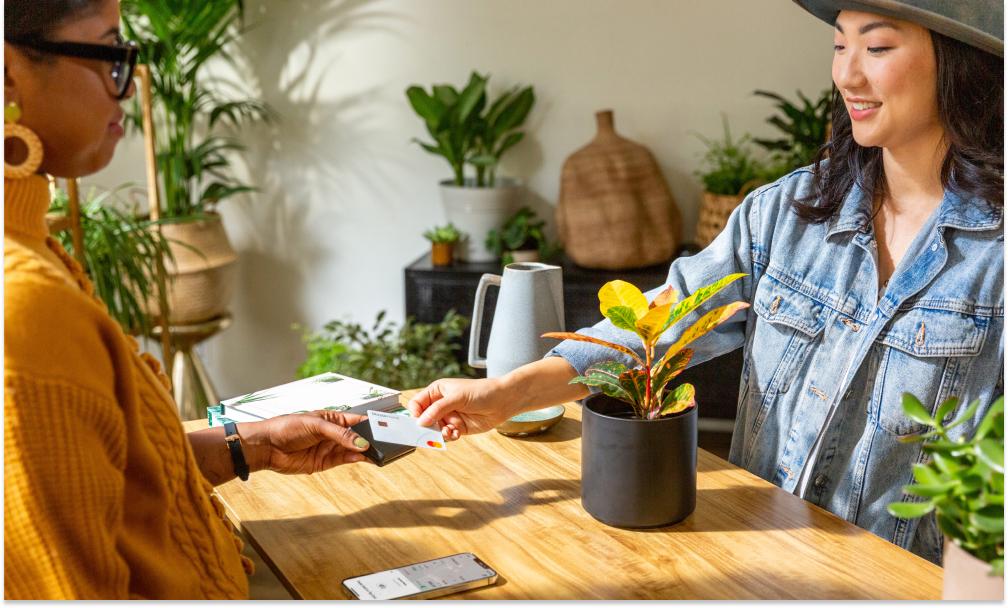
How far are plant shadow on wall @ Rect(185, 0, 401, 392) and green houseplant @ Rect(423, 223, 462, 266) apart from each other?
1.37 feet

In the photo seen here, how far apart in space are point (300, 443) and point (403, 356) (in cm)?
204

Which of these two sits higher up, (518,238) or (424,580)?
(518,238)

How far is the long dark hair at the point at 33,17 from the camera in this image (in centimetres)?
87

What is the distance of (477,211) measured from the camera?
3.56 meters

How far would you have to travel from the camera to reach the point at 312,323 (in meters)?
4.04

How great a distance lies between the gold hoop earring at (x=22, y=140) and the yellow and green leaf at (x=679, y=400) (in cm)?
73

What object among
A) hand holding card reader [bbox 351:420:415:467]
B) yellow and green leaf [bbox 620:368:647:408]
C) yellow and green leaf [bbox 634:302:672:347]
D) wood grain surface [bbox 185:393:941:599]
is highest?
yellow and green leaf [bbox 634:302:672:347]

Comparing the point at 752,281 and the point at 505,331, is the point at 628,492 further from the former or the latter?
the point at 752,281

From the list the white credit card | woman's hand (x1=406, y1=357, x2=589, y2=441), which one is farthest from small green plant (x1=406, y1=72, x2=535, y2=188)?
the white credit card

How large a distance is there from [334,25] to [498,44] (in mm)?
612

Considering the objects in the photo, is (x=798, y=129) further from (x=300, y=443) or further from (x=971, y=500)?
(x=971, y=500)

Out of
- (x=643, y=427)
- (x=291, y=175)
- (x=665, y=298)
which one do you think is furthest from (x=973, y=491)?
(x=291, y=175)

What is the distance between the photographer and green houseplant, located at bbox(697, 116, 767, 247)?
3365mm

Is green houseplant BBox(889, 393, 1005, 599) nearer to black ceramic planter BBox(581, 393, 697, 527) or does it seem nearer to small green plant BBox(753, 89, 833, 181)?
black ceramic planter BBox(581, 393, 697, 527)
